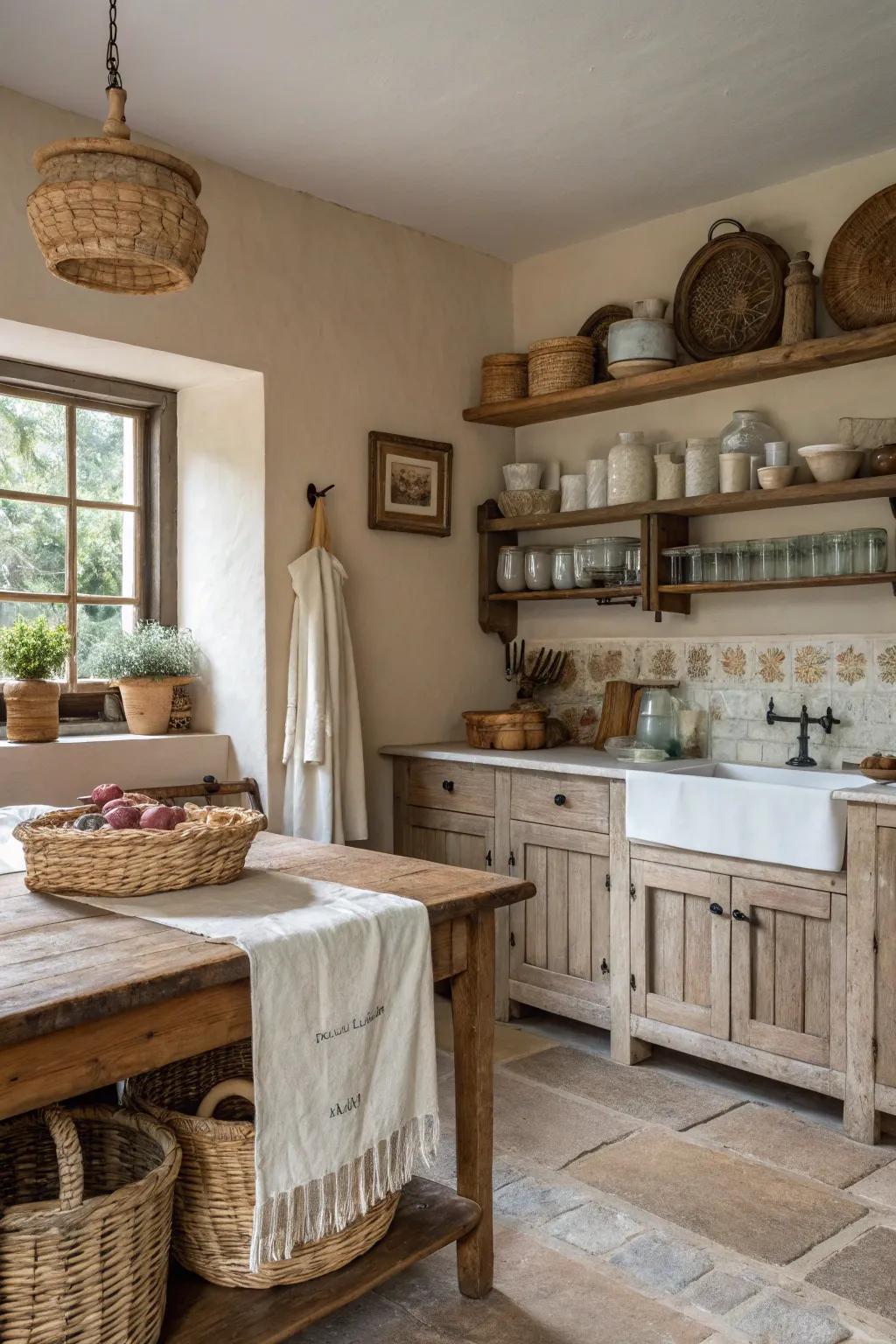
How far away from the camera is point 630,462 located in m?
3.97

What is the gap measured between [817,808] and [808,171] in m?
2.15

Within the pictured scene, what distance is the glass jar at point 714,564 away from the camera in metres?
3.71

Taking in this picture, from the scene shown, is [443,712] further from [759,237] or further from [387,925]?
[387,925]

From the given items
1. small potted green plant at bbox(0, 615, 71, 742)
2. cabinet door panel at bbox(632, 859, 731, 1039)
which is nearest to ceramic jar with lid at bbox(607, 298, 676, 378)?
cabinet door panel at bbox(632, 859, 731, 1039)

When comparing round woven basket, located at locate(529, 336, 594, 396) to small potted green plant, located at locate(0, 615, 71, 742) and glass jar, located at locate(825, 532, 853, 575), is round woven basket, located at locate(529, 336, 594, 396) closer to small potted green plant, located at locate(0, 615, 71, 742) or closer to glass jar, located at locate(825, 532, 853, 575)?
glass jar, located at locate(825, 532, 853, 575)

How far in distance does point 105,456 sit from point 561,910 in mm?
2213

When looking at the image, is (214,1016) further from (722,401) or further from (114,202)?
(722,401)

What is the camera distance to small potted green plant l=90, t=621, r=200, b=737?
3.75 m

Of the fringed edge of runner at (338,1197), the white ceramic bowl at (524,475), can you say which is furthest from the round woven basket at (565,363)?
the fringed edge of runner at (338,1197)

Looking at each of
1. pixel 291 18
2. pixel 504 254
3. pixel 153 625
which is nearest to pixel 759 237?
pixel 504 254

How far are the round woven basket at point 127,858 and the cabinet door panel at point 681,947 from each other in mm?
1708

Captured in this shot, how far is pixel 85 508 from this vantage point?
→ 151 inches

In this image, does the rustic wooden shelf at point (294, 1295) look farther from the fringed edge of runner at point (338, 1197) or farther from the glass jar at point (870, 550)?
the glass jar at point (870, 550)

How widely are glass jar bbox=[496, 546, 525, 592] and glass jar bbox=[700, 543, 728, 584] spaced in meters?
0.86
